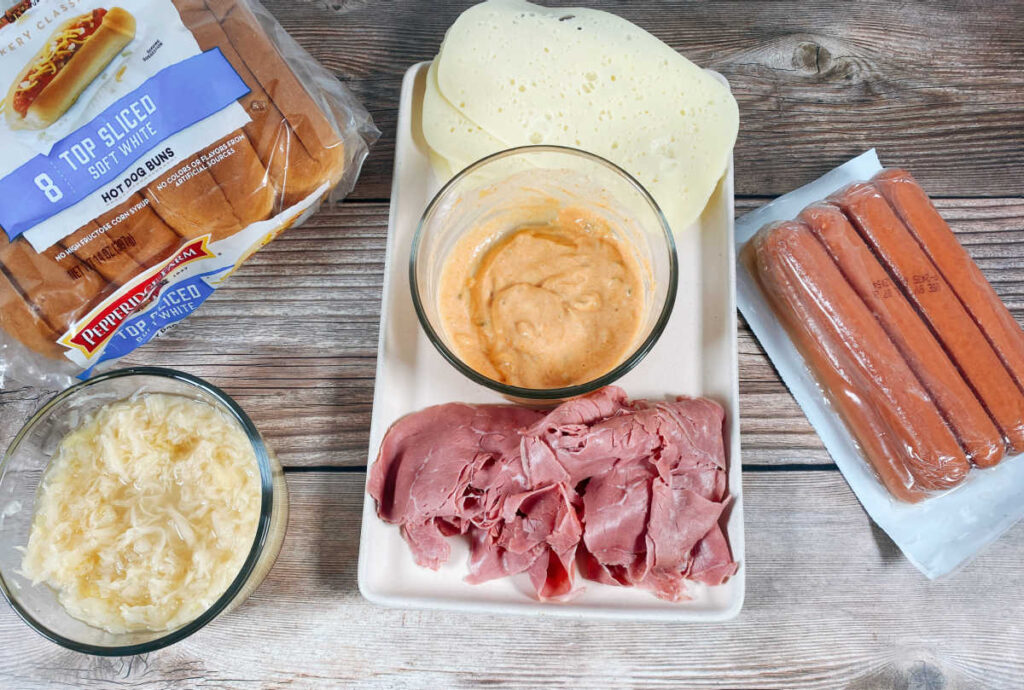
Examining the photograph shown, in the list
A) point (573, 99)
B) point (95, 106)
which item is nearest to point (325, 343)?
point (95, 106)

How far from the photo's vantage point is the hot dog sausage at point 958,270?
62.2 inches

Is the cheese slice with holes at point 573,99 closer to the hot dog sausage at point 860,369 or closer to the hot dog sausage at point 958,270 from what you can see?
the hot dog sausage at point 860,369

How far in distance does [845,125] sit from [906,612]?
1.20 metres

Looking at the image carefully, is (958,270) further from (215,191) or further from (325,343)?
(215,191)

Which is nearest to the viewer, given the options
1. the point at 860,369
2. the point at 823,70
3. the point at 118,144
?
the point at 118,144

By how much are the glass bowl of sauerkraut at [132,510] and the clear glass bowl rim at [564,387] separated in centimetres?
43

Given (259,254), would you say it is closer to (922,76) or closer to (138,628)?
(138,628)

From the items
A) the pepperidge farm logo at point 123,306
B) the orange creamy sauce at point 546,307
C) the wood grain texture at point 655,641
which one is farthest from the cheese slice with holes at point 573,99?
the wood grain texture at point 655,641

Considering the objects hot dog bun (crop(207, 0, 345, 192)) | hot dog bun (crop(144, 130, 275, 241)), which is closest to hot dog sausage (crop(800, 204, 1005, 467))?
hot dog bun (crop(207, 0, 345, 192))

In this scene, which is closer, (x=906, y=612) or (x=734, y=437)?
(x=734, y=437)

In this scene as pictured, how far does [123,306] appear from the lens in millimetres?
1535

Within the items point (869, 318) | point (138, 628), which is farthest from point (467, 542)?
point (869, 318)

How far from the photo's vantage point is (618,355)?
1.55 metres

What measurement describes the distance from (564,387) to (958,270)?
92 centimetres
